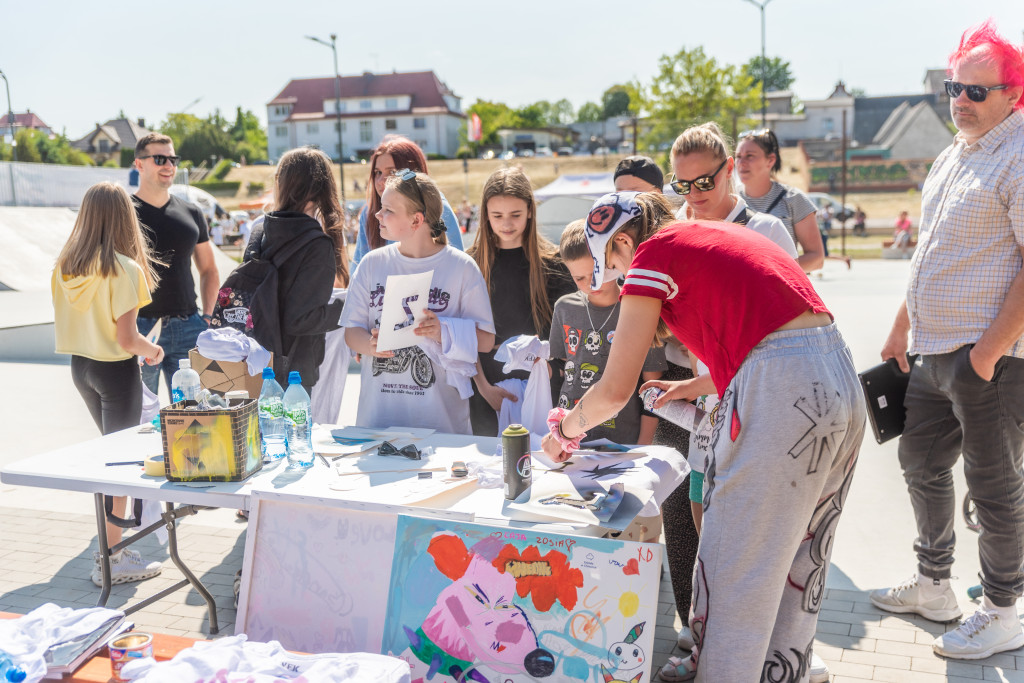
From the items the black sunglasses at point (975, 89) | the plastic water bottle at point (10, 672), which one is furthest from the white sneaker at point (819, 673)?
the plastic water bottle at point (10, 672)

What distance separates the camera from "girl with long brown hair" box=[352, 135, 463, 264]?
3.97 meters

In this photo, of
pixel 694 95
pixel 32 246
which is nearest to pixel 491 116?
pixel 694 95

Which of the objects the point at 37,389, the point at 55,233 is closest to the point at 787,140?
the point at 55,233

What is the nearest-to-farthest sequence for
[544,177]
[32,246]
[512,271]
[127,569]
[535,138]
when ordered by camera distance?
[512,271] → [127,569] → [32,246] → [544,177] → [535,138]

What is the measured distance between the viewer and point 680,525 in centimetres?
311

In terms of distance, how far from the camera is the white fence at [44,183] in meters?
19.7

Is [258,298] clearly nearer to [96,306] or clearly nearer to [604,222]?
[96,306]

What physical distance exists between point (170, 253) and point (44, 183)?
19.3 metres

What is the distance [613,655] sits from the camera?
2.05 metres

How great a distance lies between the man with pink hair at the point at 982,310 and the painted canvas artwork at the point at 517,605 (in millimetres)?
1570

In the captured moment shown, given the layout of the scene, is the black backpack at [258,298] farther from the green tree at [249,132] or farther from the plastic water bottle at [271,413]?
the green tree at [249,132]

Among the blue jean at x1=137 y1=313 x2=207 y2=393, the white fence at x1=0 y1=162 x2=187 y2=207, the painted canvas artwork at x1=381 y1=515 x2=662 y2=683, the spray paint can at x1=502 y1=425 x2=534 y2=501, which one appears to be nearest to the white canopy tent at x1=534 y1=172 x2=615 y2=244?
the white fence at x1=0 y1=162 x2=187 y2=207

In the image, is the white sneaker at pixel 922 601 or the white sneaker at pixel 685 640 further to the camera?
the white sneaker at pixel 922 601

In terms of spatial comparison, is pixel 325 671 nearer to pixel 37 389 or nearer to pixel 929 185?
pixel 929 185
